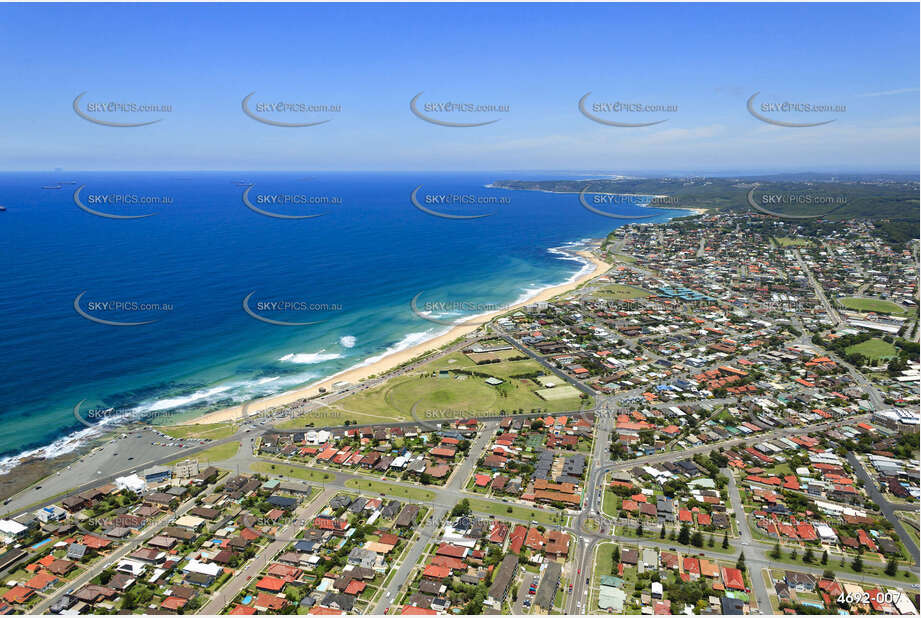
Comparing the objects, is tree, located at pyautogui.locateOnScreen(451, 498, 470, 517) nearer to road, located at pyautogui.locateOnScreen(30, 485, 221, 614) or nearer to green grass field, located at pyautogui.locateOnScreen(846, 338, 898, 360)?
road, located at pyautogui.locateOnScreen(30, 485, 221, 614)

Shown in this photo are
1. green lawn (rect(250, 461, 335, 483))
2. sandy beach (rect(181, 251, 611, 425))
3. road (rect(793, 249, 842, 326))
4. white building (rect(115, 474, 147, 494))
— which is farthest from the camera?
road (rect(793, 249, 842, 326))

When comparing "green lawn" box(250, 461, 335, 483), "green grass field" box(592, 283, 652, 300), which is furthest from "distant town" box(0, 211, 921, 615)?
"green grass field" box(592, 283, 652, 300)

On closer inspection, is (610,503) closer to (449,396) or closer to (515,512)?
(515,512)

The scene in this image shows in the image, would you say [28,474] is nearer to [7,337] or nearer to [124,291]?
[7,337]

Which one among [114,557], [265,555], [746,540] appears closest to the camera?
[114,557]

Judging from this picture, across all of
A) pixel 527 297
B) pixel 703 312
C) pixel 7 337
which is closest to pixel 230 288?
pixel 7 337

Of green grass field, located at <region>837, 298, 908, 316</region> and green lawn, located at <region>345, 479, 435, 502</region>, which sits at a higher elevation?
green grass field, located at <region>837, 298, 908, 316</region>

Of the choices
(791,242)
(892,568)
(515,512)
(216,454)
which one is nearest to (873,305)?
(791,242)
